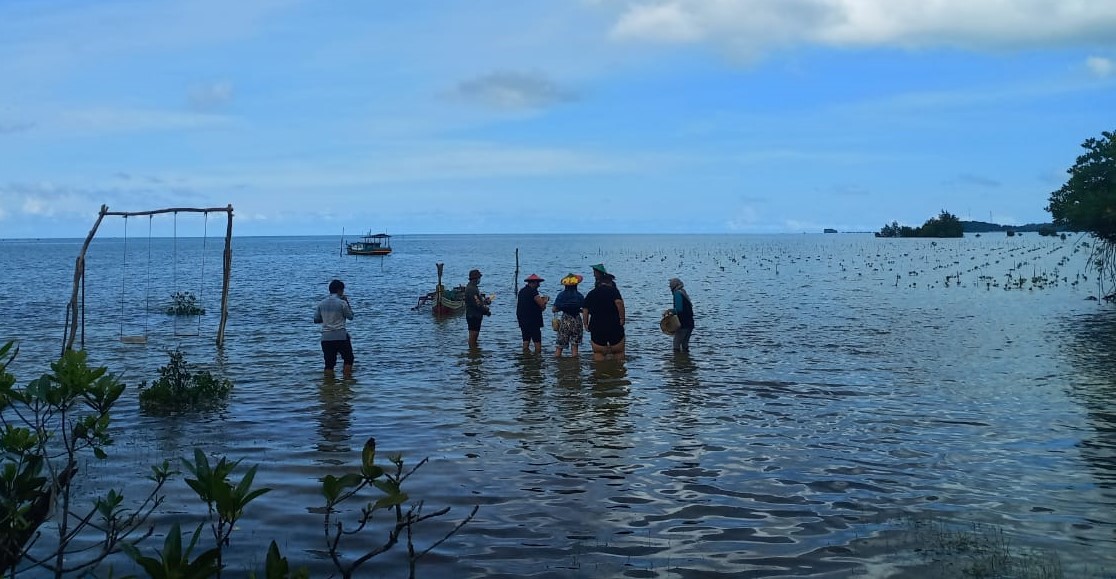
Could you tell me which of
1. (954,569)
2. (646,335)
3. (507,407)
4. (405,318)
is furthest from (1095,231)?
(954,569)

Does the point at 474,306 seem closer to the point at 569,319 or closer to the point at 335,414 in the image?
the point at 569,319

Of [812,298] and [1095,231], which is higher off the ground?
[1095,231]

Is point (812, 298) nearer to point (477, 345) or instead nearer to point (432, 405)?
point (477, 345)

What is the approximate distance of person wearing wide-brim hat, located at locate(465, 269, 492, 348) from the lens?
17.8 metres

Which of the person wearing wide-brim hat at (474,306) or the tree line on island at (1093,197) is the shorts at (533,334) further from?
the tree line on island at (1093,197)

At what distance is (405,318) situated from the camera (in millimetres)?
29375

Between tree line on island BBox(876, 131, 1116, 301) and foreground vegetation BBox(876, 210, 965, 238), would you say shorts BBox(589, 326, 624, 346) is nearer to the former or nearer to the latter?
tree line on island BBox(876, 131, 1116, 301)

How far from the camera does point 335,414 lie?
39.1ft

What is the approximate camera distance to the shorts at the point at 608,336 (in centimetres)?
1588

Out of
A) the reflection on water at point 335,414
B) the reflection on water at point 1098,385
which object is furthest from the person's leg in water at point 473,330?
the reflection on water at point 1098,385

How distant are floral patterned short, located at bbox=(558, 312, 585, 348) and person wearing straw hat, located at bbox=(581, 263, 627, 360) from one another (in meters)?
0.56

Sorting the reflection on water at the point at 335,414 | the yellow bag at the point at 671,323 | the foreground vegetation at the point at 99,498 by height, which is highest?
the foreground vegetation at the point at 99,498

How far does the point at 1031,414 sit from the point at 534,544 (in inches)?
318

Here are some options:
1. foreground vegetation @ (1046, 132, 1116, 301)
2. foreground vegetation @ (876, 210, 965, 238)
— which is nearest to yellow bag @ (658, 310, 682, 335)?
foreground vegetation @ (1046, 132, 1116, 301)
